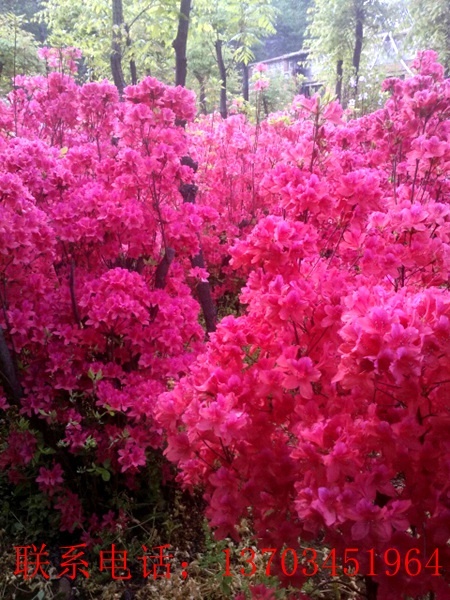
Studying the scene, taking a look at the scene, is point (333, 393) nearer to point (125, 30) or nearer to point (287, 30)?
point (125, 30)

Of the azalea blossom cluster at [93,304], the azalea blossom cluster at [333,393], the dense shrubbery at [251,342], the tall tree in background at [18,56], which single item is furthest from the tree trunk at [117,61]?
the tall tree in background at [18,56]

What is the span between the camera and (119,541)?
225 centimetres

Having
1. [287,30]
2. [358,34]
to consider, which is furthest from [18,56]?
[287,30]

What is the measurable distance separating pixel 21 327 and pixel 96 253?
1.77 ft

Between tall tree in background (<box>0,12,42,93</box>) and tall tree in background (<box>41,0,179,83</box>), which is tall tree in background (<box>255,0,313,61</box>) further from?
tall tree in background (<box>41,0,179,83</box>)

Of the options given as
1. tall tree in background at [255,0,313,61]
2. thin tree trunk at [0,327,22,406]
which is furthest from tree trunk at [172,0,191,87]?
tall tree in background at [255,0,313,61]

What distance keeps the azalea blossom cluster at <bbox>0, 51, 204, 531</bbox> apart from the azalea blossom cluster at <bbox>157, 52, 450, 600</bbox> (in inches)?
24.1

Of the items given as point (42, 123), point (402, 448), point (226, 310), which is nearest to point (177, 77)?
point (42, 123)

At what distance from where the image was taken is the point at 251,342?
1588 millimetres

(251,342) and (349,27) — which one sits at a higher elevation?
(349,27)

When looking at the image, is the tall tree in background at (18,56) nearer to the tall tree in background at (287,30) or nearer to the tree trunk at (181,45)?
the tree trunk at (181,45)

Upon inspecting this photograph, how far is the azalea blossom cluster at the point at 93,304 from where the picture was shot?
2.10 meters

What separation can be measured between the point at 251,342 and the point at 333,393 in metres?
0.30

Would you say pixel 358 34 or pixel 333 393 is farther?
pixel 358 34
